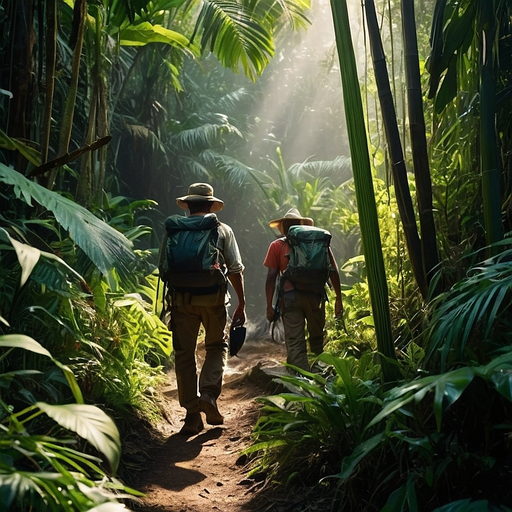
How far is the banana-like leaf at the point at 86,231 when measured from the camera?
296 cm

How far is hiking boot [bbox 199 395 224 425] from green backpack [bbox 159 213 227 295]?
0.83m

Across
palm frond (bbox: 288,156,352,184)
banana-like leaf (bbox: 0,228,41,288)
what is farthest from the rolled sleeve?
palm frond (bbox: 288,156,352,184)

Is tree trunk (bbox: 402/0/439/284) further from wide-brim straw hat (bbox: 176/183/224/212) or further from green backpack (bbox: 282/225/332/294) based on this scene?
wide-brim straw hat (bbox: 176/183/224/212)

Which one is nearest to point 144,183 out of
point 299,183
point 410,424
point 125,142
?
point 125,142

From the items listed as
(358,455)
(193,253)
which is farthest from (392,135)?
(358,455)

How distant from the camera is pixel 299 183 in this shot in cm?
1404

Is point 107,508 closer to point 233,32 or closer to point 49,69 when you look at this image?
point 49,69

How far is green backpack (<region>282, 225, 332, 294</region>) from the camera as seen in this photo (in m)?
5.23

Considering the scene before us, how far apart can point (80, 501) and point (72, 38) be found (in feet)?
10.6

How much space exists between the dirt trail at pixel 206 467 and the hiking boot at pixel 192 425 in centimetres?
5

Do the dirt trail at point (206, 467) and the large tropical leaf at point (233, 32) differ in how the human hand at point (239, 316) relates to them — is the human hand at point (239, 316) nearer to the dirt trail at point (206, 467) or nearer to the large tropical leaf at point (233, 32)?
the dirt trail at point (206, 467)

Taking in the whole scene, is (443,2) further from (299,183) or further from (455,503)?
(299,183)

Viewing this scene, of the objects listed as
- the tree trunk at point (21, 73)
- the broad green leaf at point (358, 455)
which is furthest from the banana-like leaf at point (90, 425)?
the tree trunk at point (21, 73)

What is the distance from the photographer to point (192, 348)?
5.20 m
